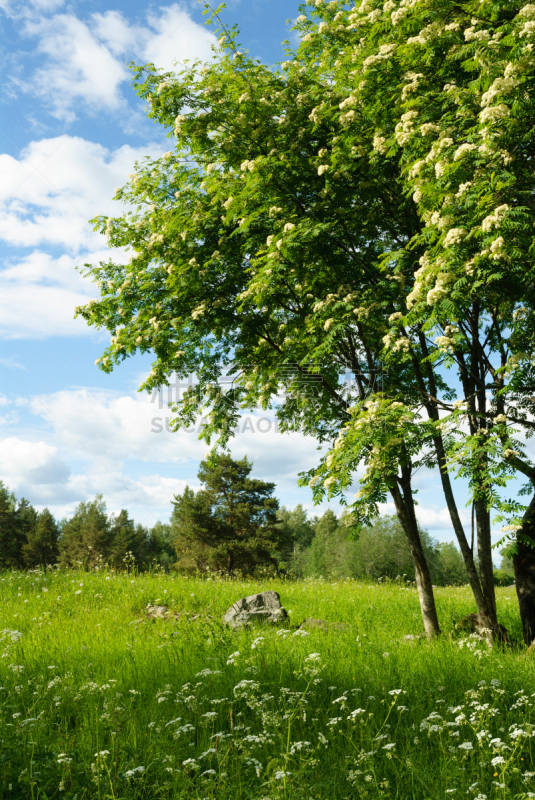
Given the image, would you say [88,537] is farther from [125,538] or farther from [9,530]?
[9,530]

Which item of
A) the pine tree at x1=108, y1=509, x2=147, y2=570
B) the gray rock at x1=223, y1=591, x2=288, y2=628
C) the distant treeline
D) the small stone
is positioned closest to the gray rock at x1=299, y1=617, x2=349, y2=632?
the gray rock at x1=223, y1=591, x2=288, y2=628

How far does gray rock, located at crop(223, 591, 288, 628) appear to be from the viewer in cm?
981

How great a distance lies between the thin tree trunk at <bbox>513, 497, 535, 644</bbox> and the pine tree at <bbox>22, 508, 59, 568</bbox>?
57296mm

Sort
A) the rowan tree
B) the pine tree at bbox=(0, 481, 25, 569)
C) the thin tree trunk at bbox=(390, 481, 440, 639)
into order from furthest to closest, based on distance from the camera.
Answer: the pine tree at bbox=(0, 481, 25, 569), the thin tree trunk at bbox=(390, 481, 440, 639), the rowan tree

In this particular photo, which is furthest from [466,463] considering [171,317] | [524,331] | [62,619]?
[62,619]

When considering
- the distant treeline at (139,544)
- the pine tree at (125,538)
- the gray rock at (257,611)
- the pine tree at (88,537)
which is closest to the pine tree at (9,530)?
the distant treeline at (139,544)

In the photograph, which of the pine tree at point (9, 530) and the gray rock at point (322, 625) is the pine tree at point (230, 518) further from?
the gray rock at point (322, 625)

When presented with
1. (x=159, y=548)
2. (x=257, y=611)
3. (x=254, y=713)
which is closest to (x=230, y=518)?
(x=257, y=611)

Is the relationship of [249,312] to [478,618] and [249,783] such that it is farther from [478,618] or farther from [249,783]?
[249,783]

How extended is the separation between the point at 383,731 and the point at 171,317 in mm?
8714

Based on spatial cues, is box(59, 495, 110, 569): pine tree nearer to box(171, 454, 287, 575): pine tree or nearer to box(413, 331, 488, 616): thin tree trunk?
box(171, 454, 287, 575): pine tree

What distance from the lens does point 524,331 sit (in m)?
8.06

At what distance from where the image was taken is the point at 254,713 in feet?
16.7

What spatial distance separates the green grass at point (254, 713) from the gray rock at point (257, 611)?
0.61 meters
